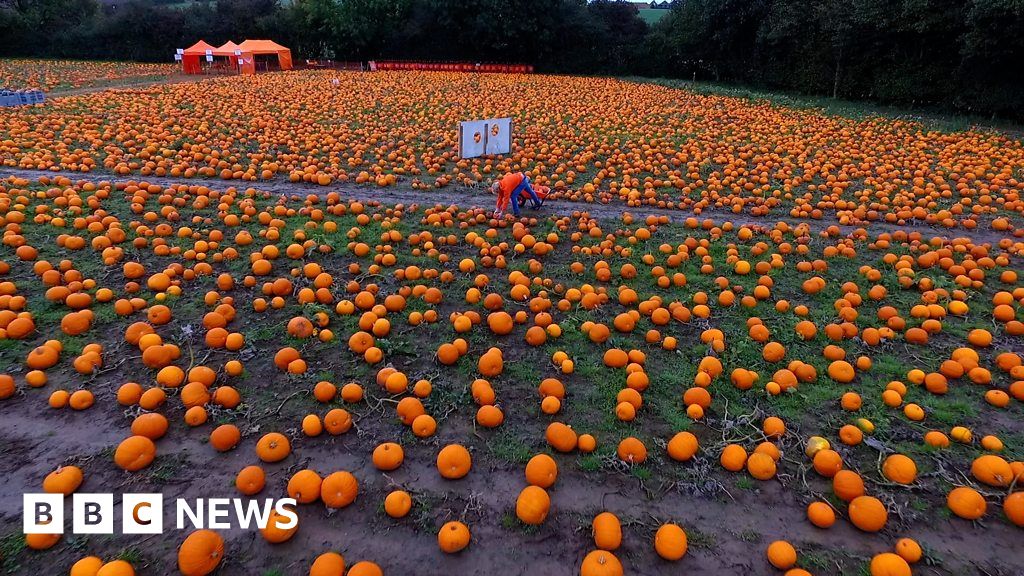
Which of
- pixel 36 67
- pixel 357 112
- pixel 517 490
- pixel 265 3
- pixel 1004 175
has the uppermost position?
pixel 265 3

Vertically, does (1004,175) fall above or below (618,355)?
above

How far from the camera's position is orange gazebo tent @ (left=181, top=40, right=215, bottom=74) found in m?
34.6

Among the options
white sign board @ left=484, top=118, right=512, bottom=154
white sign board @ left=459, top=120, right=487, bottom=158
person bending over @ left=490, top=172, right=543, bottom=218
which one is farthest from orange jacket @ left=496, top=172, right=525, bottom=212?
white sign board @ left=484, top=118, right=512, bottom=154

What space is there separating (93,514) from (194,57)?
4047 centimetres

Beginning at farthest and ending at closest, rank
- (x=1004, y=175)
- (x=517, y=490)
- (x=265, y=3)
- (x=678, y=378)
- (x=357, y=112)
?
1. (x=265, y=3)
2. (x=357, y=112)
3. (x=1004, y=175)
4. (x=678, y=378)
5. (x=517, y=490)

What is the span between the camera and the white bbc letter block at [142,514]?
3.66 metres

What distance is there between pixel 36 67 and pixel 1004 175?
2027 inches

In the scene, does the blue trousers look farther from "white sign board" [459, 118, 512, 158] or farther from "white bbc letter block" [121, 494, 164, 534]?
"white bbc letter block" [121, 494, 164, 534]

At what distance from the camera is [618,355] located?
5395 millimetres

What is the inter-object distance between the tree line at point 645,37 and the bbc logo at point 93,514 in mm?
23986

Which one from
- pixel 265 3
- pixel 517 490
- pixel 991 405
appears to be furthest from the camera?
pixel 265 3

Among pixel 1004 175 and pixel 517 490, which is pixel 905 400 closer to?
pixel 517 490

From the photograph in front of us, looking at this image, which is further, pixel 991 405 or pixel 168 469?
pixel 991 405

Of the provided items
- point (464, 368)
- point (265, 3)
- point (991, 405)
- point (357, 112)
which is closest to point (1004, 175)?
point (991, 405)
